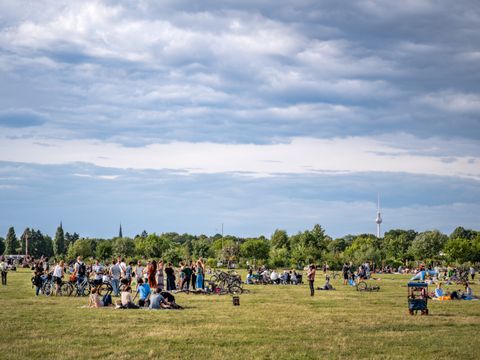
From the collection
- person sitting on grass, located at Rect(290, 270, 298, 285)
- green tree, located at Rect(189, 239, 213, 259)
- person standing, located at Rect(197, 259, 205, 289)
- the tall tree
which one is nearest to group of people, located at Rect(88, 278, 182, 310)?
person standing, located at Rect(197, 259, 205, 289)

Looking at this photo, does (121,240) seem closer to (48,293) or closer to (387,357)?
(48,293)

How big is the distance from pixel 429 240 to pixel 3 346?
93165mm

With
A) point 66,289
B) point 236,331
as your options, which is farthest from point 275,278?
point 236,331

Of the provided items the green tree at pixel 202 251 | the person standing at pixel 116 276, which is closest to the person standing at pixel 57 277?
the person standing at pixel 116 276

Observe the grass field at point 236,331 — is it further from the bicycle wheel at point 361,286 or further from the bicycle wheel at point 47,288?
the bicycle wheel at point 361,286

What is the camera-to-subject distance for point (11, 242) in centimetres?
15062

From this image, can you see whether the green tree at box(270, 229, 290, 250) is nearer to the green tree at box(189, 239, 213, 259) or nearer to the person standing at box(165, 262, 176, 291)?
the green tree at box(189, 239, 213, 259)

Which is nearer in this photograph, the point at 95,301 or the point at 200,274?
the point at 95,301

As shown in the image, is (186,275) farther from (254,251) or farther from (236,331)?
(254,251)

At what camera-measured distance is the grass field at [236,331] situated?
14.3 meters

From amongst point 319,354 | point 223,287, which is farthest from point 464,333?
point 223,287

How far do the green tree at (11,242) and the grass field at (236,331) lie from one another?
133 m

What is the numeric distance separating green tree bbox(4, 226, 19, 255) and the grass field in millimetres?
133293

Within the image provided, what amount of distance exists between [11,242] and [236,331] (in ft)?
479
